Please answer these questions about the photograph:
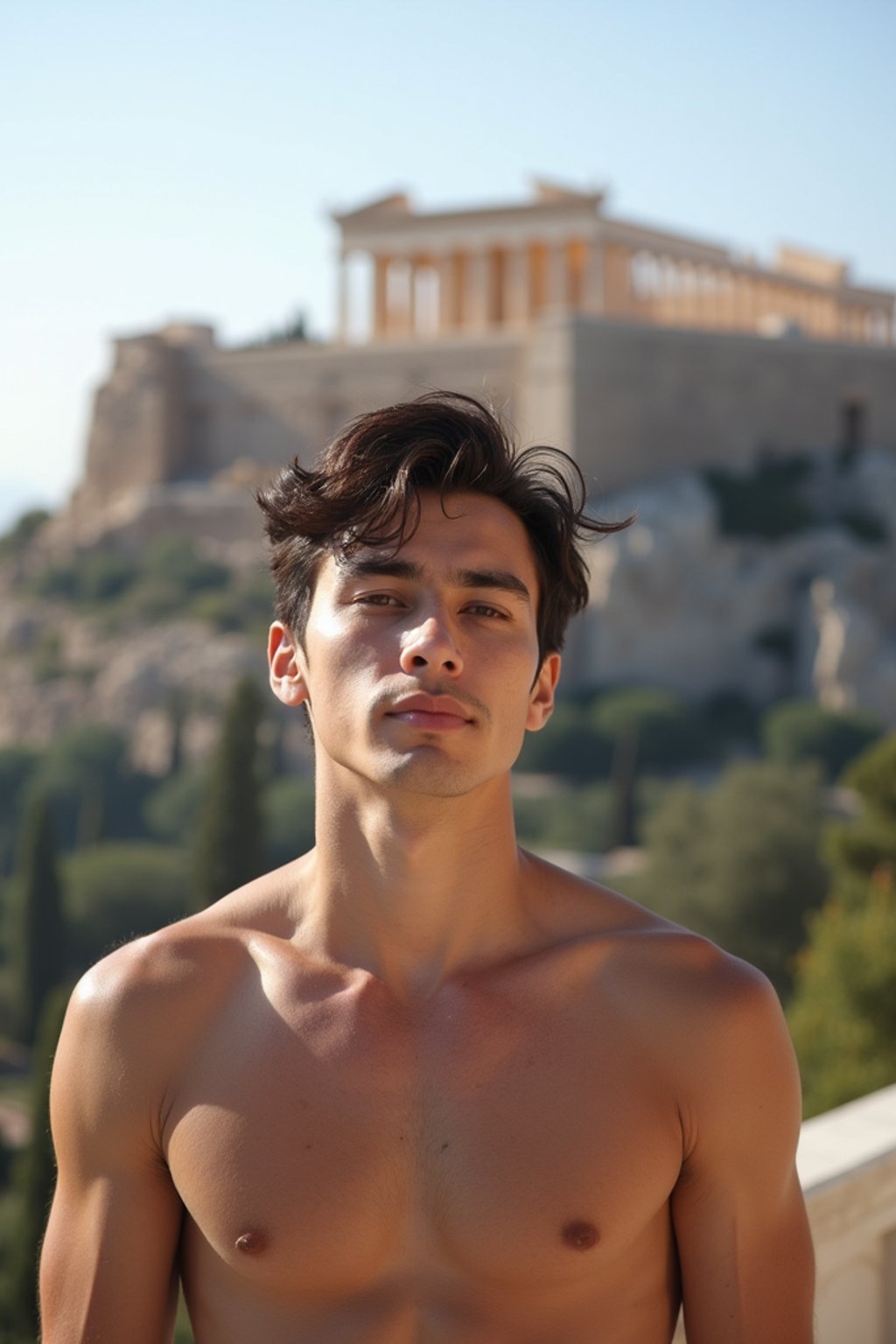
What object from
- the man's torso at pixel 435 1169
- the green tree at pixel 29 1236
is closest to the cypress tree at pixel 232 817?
the green tree at pixel 29 1236

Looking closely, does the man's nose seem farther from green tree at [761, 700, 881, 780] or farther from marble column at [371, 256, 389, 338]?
marble column at [371, 256, 389, 338]

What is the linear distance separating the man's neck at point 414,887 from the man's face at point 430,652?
0.05 m

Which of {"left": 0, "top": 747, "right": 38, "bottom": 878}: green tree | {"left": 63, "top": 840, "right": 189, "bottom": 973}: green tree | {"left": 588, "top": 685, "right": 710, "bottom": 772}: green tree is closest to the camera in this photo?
{"left": 63, "top": 840, "right": 189, "bottom": 973}: green tree

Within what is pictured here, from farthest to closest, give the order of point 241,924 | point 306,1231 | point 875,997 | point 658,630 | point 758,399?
point 758,399 → point 658,630 → point 875,997 → point 241,924 → point 306,1231

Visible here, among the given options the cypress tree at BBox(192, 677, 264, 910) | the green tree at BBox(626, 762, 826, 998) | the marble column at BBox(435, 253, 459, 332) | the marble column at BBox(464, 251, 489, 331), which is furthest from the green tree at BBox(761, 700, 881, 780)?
the marble column at BBox(435, 253, 459, 332)

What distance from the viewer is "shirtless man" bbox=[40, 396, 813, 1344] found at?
164cm

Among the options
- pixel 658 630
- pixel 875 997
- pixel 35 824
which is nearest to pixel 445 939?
pixel 875 997

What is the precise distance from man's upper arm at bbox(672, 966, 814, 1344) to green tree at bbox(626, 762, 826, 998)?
60.8ft

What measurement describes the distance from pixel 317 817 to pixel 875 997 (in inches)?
484

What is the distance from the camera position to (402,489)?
1.68m

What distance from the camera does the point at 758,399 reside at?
31344 mm

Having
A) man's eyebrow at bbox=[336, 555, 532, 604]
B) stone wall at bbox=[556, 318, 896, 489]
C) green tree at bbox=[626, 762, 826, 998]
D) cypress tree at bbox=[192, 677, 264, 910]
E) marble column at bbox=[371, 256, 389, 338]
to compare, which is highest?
marble column at bbox=[371, 256, 389, 338]

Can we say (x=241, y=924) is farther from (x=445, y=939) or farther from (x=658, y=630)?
(x=658, y=630)

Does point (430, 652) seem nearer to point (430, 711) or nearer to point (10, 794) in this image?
point (430, 711)
